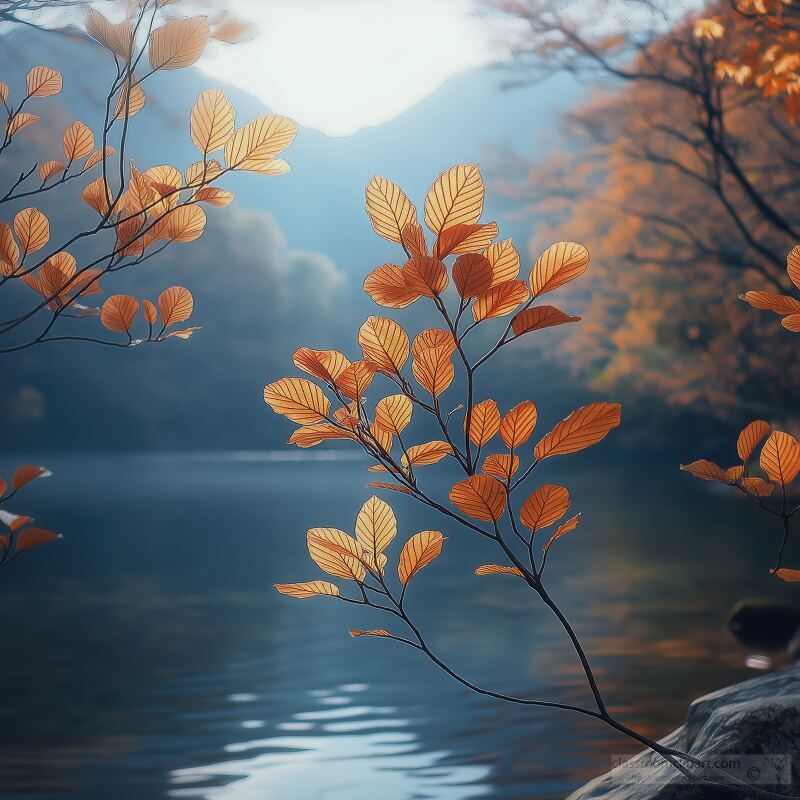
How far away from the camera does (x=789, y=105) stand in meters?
2.65

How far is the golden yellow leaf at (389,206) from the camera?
103 centimetres

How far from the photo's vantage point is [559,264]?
1.05m

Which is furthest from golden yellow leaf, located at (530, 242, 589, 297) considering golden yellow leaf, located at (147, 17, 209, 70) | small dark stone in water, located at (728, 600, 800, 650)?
small dark stone in water, located at (728, 600, 800, 650)

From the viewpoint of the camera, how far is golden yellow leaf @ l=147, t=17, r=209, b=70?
3.64 ft

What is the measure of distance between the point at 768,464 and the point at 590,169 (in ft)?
50.7

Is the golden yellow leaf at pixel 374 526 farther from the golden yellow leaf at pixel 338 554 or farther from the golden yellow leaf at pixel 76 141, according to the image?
the golden yellow leaf at pixel 76 141

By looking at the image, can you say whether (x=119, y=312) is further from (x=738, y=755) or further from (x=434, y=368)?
(x=738, y=755)

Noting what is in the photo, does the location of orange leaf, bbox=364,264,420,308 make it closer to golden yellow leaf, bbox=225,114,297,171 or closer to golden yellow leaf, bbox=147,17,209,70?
golden yellow leaf, bbox=225,114,297,171

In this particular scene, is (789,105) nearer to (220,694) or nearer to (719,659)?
(719,659)

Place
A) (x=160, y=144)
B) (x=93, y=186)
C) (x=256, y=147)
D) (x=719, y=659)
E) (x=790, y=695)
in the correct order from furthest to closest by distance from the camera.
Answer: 1. (x=160, y=144)
2. (x=719, y=659)
3. (x=790, y=695)
4. (x=93, y=186)
5. (x=256, y=147)

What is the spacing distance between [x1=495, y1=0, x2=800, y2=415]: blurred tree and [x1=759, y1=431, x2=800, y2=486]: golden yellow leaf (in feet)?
18.3

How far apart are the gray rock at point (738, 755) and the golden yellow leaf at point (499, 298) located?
0.82 m

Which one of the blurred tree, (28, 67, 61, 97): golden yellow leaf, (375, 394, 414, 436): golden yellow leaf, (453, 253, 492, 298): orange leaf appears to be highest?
the blurred tree

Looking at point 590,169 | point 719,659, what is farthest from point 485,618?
point 590,169
